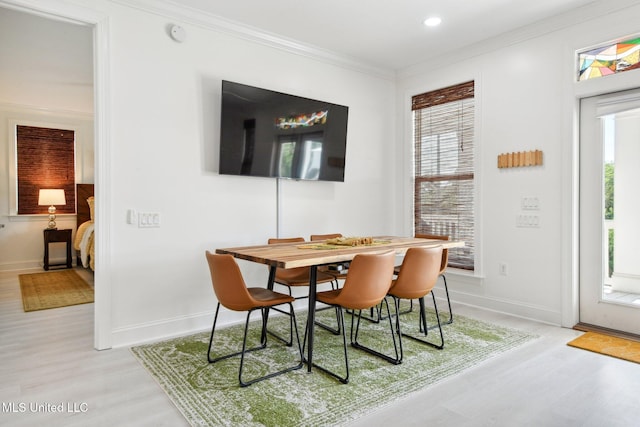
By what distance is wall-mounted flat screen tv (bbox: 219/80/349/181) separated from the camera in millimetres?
3543

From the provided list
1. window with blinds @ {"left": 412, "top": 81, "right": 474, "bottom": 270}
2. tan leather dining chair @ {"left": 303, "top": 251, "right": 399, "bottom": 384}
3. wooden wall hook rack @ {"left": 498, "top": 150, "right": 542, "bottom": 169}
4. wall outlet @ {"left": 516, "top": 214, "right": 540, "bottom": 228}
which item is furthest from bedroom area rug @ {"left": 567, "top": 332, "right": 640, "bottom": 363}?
tan leather dining chair @ {"left": 303, "top": 251, "right": 399, "bottom": 384}

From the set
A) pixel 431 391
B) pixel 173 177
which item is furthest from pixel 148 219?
pixel 431 391

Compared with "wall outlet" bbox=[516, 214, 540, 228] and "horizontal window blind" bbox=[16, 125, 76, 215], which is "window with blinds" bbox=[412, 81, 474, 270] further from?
"horizontal window blind" bbox=[16, 125, 76, 215]

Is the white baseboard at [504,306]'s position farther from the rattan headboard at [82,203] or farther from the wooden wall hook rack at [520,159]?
the rattan headboard at [82,203]

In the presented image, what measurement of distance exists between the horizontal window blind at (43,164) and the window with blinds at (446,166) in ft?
19.6

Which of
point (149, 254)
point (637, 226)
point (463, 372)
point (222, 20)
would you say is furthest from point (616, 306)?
point (222, 20)

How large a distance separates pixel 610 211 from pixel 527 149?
2.89ft

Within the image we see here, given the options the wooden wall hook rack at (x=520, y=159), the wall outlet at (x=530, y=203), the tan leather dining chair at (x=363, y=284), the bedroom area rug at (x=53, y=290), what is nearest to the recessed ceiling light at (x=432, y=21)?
the wooden wall hook rack at (x=520, y=159)

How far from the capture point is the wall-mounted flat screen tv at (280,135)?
3543mm

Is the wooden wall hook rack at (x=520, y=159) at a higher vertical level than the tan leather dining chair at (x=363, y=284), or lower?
higher

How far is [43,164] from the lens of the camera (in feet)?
22.1

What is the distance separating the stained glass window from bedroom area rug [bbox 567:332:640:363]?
216 centimetres

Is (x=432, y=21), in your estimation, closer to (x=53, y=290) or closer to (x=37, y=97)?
(x=53, y=290)

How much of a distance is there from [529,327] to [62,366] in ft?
12.1
